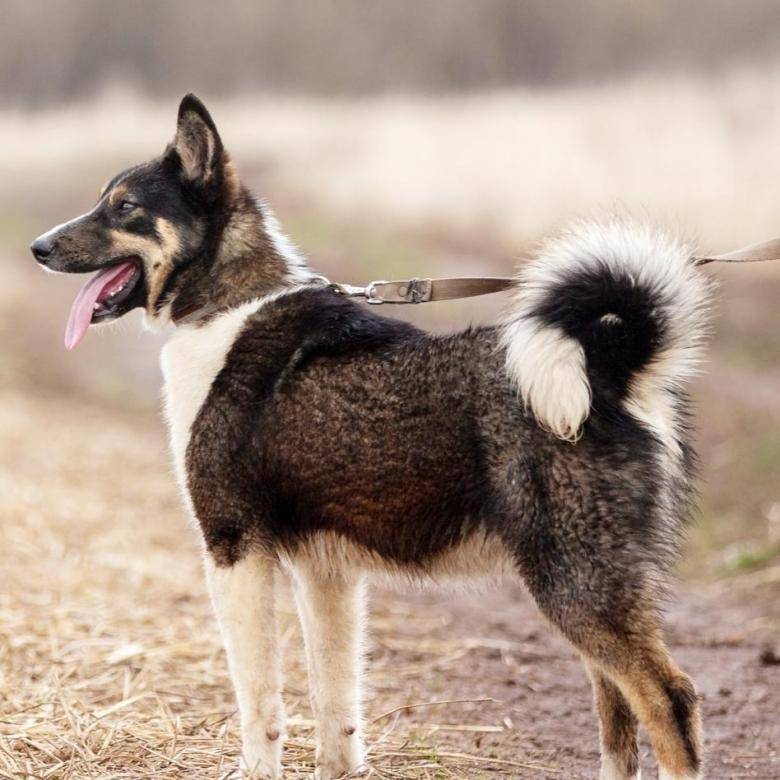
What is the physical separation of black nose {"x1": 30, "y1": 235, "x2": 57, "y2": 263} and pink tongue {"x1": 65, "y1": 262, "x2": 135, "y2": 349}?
0.56 feet

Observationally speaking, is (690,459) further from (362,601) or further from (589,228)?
(362,601)

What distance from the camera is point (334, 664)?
157 inches

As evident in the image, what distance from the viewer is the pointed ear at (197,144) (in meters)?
4.01

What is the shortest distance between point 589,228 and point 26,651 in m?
3.36

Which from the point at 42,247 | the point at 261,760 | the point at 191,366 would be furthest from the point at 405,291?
the point at 261,760

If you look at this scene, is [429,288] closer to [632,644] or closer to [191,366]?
[191,366]

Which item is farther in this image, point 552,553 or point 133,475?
point 133,475

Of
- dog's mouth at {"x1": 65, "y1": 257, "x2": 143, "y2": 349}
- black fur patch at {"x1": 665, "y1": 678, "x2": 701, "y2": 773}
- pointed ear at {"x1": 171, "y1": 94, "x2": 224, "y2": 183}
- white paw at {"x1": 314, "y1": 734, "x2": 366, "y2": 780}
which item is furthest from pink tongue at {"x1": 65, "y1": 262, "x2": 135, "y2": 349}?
black fur patch at {"x1": 665, "y1": 678, "x2": 701, "y2": 773}

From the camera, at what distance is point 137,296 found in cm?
414

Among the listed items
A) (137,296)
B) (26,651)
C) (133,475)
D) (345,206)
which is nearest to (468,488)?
(137,296)

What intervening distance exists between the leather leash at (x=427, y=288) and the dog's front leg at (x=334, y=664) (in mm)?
956

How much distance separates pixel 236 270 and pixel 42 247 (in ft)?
2.15

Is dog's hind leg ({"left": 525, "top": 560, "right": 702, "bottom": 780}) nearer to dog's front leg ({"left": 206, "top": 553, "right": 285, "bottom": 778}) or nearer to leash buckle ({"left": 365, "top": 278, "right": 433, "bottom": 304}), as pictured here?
dog's front leg ({"left": 206, "top": 553, "right": 285, "bottom": 778})

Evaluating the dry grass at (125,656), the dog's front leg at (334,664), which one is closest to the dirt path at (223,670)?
the dry grass at (125,656)
